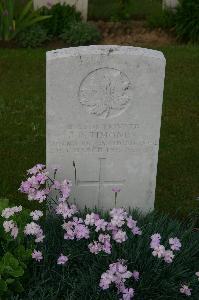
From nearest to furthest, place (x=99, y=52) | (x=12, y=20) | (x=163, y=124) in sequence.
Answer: (x=99, y=52) → (x=163, y=124) → (x=12, y=20)

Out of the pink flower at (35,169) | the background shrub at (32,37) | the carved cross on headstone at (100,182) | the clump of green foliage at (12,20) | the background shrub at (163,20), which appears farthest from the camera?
the background shrub at (163,20)

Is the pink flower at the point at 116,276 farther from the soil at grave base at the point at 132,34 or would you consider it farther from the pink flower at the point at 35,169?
the soil at grave base at the point at 132,34

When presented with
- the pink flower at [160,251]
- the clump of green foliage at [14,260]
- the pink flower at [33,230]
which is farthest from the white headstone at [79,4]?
the pink flower at [160,251]

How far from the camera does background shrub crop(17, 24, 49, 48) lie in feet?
28.4

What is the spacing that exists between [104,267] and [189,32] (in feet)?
18.8

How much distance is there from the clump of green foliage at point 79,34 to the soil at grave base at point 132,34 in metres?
0.25

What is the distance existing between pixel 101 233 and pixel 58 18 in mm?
5444

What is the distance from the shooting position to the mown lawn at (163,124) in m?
5.56

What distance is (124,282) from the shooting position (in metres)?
3.79

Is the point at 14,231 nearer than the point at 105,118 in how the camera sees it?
Yes

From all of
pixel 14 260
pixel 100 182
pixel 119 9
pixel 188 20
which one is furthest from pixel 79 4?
pixel 14 260

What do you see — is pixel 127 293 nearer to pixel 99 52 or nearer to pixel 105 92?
pixel 105 92

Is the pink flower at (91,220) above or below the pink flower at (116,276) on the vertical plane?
above

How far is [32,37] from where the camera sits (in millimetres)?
8656
